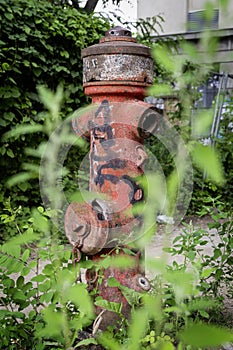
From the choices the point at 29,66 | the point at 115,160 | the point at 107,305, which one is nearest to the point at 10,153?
the point at 29,66

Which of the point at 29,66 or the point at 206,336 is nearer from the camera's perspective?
the point at 206,336

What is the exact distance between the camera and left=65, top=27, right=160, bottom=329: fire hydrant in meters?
1.70

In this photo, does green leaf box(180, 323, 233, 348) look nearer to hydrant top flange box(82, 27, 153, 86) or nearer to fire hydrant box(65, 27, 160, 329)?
fire hydrant box(65, 27, 160, 329)

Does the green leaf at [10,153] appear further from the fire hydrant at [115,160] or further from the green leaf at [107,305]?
the green leaf at [107,305]

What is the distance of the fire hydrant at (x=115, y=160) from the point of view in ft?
5.56

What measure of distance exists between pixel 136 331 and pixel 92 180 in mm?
1017

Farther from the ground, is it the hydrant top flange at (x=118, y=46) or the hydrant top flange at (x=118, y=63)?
the hydrant top flange at (x=118, y=46)

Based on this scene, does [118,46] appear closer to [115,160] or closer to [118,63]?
[118,63]

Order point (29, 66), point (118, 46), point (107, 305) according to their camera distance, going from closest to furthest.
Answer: point (107, 305), point (118, 46), point (29, 66)

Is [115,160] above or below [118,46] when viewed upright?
below

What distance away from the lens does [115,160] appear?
1728 millimetres

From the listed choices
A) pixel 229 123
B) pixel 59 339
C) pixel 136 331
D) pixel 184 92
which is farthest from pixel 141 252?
pixel 229 123

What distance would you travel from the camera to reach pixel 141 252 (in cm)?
179

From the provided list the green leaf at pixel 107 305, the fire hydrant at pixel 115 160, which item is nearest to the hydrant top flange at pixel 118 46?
the fire hydrant at pixel 115 160
